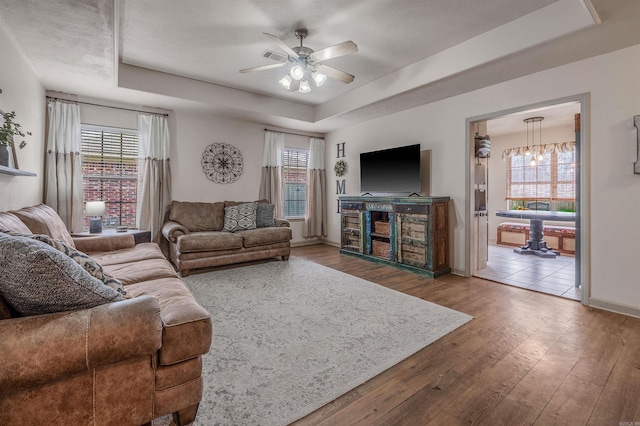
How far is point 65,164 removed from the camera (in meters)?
3.96

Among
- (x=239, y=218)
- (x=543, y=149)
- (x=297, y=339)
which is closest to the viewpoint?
(x=297, y=339)

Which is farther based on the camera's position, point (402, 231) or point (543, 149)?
point (543, 149)

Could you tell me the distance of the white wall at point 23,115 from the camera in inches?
98.7

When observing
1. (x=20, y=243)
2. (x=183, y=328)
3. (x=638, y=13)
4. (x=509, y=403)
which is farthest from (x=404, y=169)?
(x=20, y=243)

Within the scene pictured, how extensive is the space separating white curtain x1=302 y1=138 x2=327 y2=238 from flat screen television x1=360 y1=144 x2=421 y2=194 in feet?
4.49

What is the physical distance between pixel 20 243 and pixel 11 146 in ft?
8.11

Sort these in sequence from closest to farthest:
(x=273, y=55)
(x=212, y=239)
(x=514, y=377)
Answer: (x=514, y=377) → (x=273, y=55) → (x=212, y=239)

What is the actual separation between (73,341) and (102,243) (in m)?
2.52

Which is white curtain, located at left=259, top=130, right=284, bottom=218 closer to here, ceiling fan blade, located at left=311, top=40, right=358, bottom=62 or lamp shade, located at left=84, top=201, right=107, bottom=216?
lamp shade, located at left=84, top=201, right=107, bottom=216

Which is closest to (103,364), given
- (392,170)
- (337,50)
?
(337,50)

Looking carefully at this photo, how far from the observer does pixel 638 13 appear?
223cm

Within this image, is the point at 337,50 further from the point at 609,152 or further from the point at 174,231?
the point at 174,231

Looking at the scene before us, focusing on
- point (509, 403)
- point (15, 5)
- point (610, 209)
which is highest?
point (15, 5)

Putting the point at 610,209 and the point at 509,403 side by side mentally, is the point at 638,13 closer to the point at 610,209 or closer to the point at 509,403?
the point at 610,209
